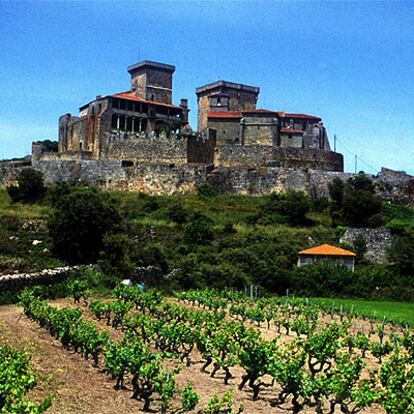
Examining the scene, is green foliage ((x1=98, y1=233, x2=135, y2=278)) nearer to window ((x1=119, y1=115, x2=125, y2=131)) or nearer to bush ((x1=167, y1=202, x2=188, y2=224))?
bush ((x1=167, y1=202, x2=188, y2=224))

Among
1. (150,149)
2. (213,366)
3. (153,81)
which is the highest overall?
(153,81)

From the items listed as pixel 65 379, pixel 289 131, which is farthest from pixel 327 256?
pixel 65 379

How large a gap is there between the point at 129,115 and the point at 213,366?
A: 4370 centimetres

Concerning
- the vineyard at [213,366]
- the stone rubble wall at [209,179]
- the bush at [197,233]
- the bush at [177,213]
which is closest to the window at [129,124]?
the stone rubble wall at [209,179]

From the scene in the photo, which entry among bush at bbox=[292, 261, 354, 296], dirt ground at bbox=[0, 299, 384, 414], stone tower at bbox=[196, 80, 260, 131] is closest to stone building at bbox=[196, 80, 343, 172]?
stone tower at bbox=[196, 80, 260, 131]

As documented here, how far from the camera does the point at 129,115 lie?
2290 inches

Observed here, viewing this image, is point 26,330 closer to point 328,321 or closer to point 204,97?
point 328,321

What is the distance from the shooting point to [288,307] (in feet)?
96.4

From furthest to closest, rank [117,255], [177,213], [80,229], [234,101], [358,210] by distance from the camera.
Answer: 1. [234,101]
2. [358,210]
3. [177,213]
4. [80,229]
5. [117,255]

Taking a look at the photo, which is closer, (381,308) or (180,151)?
(381,308)

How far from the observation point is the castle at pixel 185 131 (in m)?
53.1

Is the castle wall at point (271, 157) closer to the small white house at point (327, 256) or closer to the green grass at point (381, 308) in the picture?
the small white house at point (327, 256)

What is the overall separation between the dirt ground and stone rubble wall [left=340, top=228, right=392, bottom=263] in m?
26.2

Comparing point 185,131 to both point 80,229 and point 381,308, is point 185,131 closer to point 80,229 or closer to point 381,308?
point 80,229
